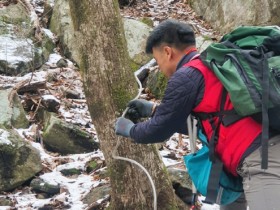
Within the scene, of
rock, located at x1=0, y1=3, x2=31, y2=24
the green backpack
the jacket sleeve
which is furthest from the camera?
rock, located at x1=0, y1=3, x2=31, y2=24

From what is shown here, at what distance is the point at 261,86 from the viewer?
2510 millimetres

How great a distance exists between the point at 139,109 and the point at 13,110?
3899 millimetres

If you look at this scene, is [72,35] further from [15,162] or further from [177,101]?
[177,101]

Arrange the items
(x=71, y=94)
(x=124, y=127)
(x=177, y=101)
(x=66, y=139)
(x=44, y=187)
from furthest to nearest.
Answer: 1. (x=71, y=94)
2. (x=66, y=139)
3. (x=44, y=187)
4. (x=124, y=127)
5. (x=177, y=101)

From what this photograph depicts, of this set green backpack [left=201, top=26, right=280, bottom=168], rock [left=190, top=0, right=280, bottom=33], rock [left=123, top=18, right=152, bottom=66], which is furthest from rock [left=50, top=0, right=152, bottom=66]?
green backpack [left=201, top=26, right=280, bottom=168]

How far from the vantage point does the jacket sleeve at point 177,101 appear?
2.62 metres

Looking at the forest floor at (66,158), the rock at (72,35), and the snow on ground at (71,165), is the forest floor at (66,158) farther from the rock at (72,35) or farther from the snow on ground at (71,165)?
the rock at (72,35)

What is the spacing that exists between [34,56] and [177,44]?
6576mm

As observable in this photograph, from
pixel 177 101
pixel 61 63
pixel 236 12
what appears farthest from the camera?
pixel 236 12

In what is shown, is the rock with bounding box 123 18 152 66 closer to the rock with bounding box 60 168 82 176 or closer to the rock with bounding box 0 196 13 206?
the rock with bounding box 60 168 82 176

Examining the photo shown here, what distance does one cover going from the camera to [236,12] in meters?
11.1

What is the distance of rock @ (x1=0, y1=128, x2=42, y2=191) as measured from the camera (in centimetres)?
557

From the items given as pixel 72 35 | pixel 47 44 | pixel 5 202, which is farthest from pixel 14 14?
pixel 5 202

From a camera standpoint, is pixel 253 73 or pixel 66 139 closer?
pixel 253 73
